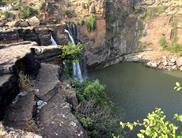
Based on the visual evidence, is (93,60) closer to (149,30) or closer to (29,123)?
(149,30)

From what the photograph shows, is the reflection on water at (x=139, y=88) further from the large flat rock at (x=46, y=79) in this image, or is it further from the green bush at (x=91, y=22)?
the large flat rock at (x=46, y=79)

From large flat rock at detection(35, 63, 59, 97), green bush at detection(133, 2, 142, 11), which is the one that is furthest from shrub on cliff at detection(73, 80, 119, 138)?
green bush at detection(133, 2, 142, 11)

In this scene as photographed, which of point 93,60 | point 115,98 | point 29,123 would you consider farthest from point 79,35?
point 29,123

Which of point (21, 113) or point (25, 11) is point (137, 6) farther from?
point (21, 113)

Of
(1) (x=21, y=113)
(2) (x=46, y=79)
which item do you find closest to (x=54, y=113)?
(1) (x=21, y=113)

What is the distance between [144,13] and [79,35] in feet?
32.1

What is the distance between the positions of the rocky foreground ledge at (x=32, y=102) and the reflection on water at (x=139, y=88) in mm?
9131

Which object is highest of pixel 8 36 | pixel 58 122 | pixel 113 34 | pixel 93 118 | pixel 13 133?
pixel 8 36

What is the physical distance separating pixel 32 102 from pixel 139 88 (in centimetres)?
1823

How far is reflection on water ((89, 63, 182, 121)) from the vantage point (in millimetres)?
24953

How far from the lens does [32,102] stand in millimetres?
12906

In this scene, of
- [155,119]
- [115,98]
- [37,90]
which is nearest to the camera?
[155,119]

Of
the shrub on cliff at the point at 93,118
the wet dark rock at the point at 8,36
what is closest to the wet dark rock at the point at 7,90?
the shrub on cliff at the point at 93,118

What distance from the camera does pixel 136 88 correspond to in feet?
98.2
